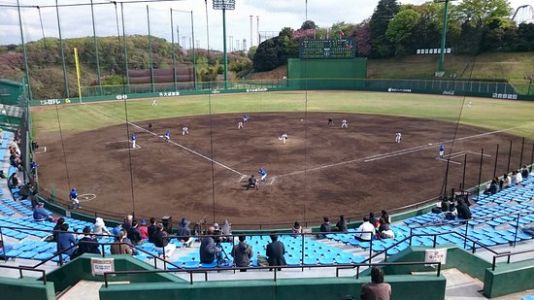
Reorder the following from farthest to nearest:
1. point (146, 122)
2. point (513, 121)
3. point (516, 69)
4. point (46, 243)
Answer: point (516, 69)
point (146, 122)
point (513, 121)
point (46, 243)

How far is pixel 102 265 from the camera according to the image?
9.42 meters

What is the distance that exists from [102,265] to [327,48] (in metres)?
81.8

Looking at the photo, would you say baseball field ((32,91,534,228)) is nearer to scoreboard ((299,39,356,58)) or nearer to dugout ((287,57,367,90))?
scoreboard ((299,39,356,58))

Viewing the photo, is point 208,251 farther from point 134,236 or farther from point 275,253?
point 134,236

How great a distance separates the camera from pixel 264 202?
67.9 ft

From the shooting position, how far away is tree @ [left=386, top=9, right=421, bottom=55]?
325ft

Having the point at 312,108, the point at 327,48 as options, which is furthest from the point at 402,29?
the point at 312,108

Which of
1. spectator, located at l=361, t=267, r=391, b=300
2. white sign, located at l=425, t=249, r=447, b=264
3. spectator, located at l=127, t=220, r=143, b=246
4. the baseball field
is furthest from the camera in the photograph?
the baseball field

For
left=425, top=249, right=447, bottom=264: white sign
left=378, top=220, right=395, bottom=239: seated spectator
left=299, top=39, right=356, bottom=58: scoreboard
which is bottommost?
left=378, top=220, right=395, bottom=239: seated spectator

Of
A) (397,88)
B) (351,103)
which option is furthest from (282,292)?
(397,88)

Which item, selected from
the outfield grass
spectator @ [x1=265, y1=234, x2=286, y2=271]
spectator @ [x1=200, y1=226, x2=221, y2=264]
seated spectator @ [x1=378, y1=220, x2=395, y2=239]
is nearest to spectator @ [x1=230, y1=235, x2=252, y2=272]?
spectator @ [x1=265, y1=234, x2=286, y2=271]

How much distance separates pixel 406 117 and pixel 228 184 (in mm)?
35232

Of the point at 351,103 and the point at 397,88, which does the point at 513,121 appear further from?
the point at 397,88

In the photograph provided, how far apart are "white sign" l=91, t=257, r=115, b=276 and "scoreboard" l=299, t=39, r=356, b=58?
264 ft
